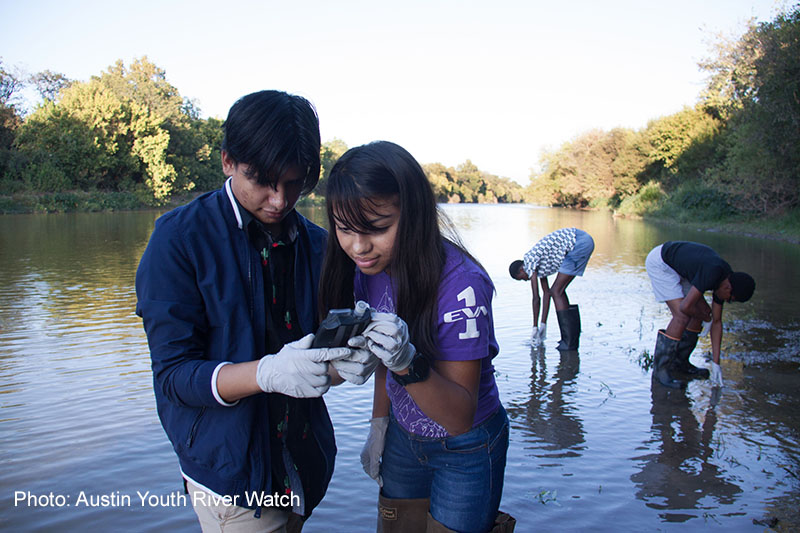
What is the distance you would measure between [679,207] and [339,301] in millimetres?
35717

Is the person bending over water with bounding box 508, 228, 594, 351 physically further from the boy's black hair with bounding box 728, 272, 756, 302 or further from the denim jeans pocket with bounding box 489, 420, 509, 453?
the denim jeans pocket with bounding box 489, 420, 509, 453

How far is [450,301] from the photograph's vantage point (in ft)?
6.55

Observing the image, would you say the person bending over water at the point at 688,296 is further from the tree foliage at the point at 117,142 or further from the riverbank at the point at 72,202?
the tree foliage at the point at 117,142

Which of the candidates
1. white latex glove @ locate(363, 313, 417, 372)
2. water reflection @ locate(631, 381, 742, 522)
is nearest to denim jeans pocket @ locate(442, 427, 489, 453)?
white latex glove @ locate(363, 313, 417, 372)

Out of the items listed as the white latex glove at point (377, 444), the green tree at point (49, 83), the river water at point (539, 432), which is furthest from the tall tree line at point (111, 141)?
the white latex glove at point (377, 444)

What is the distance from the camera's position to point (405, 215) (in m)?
2.03

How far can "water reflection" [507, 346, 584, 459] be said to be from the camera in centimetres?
496

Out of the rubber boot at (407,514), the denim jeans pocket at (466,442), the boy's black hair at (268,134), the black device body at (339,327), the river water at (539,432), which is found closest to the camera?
the black device body at (339,327)

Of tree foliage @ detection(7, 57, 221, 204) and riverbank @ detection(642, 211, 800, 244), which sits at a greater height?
tree foliage @ detection(7, 57, 221, 204)

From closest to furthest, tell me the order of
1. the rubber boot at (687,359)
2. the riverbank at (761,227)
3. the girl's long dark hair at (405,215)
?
the girl's long dark hair at (405,215)
the rubber boot at (687,359)
the riverbank at (761,227)

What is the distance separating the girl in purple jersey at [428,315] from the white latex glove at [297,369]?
15 cm

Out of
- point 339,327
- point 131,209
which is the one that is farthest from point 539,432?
point 131,209

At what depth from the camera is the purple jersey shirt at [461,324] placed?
6.47ft

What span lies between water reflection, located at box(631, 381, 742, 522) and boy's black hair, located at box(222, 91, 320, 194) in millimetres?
3324
